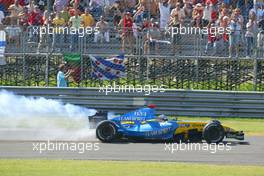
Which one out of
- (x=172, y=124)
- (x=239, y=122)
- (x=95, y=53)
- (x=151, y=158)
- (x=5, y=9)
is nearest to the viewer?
(x=151, y=158)

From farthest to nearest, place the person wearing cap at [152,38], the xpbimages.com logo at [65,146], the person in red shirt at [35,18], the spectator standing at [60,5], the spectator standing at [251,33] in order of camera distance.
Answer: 1. the spectator standing at [60,5]
2. the person in red shirt at [35,18]
3. the person wearing cap at [152,38]
4. the spectator standing at [251,33]
5. the xpbimages.com logo at [65,146]

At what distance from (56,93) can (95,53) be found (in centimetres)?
153

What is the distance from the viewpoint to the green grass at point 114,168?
40.2ft

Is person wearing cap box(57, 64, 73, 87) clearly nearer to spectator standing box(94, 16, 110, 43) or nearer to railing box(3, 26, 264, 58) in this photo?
railing box(3, 26, 264, 58)

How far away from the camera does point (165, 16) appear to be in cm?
2238

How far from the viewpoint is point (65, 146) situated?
50.8 ft

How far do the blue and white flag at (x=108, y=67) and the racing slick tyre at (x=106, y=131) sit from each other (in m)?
Answer: 5.77

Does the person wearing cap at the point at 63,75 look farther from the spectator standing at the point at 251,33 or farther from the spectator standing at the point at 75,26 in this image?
the spectator standing at the point at 251,33

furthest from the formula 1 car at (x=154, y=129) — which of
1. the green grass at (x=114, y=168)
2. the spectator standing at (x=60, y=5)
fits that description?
the spectator standing at (x=60, y=5)

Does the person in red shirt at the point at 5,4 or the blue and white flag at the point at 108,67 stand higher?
the person in red shirt at the point at 5,4

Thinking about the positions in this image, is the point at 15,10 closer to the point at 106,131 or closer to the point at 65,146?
the point at 106,131

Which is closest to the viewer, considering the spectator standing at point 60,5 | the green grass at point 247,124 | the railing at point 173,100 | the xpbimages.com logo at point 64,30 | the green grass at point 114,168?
the green grass at point 114,168

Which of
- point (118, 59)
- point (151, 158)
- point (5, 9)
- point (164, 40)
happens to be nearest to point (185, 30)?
point (164, 40)

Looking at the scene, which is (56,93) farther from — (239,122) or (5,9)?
(239,122)
